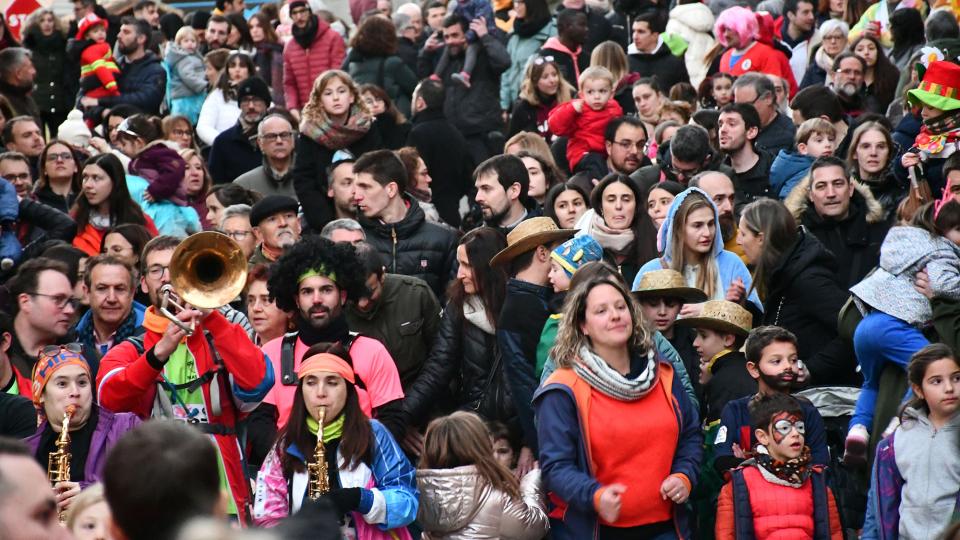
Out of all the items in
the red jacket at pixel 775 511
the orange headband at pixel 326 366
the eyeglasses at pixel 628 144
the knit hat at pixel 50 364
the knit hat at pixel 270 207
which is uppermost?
the eyeglasses at pixel 628 144

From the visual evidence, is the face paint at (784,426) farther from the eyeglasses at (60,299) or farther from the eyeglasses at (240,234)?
the eyeglasses at (240,234)

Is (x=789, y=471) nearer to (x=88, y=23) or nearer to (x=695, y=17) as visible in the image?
(x=695, y=17)

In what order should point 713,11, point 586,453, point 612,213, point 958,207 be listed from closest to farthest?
point 586,453, point 958,207, point 612,213, point 713,11

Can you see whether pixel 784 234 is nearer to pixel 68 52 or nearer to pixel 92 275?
pixel 92 275

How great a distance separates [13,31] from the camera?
18.9 metres

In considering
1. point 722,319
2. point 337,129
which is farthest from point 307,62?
point 722,319

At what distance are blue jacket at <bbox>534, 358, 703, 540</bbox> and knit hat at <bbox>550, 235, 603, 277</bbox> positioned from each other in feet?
3.93

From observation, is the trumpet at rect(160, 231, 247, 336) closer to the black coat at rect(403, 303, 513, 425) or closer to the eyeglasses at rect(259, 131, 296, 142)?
the black coat at rect(403, 303, 513, 425)

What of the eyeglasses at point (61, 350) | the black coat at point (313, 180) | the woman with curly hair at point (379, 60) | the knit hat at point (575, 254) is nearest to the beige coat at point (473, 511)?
the knit hat at point (575, 254)

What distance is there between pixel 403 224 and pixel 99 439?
3271 mm

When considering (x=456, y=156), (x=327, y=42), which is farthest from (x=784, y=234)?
(x=327, y=42)

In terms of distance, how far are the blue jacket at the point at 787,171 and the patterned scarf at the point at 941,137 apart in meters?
0.89

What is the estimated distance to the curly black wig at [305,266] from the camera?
7.56 metres

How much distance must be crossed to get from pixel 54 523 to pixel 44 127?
15163 millimetres
